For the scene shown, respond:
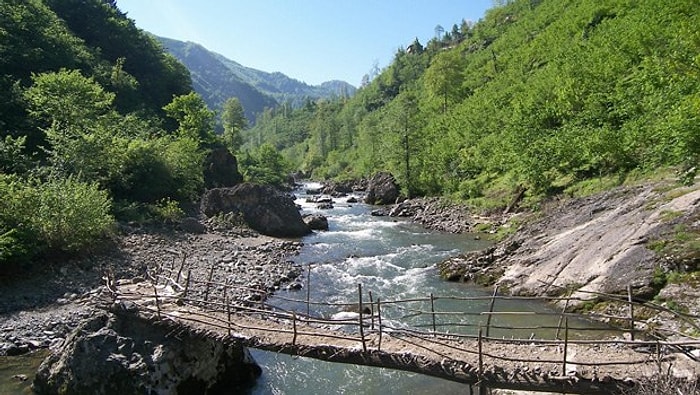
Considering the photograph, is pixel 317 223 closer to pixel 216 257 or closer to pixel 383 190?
pixel 216 257

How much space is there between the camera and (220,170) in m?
62.3

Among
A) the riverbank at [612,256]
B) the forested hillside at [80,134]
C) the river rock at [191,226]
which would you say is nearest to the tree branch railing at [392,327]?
the riverbank at [612,256]

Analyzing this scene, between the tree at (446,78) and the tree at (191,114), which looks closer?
the tree at (191,114)

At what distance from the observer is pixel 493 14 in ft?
454

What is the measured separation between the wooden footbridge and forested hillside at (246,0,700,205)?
567 inches

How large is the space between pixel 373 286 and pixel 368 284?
54 cm

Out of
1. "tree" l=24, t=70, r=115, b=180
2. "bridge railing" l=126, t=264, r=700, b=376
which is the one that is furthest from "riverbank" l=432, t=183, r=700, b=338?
"tree" l=24, t=70, r=115, b=180

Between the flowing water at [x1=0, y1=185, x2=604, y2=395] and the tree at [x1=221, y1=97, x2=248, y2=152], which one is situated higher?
the tree at [x1=221, y1=97, x2=248, y2=152]

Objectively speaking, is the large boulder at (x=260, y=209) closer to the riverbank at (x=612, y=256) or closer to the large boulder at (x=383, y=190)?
the riverbank at (x=612, y=256)

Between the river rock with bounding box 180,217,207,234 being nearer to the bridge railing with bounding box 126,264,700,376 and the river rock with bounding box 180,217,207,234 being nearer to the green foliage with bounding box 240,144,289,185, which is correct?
the bridge railing with bounding box 126,264,700,376

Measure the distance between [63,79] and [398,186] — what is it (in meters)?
39.0

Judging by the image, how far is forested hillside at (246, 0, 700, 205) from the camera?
29.3 metres

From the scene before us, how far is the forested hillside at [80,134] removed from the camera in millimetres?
24109

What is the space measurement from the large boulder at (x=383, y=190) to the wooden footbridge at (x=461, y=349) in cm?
4303
